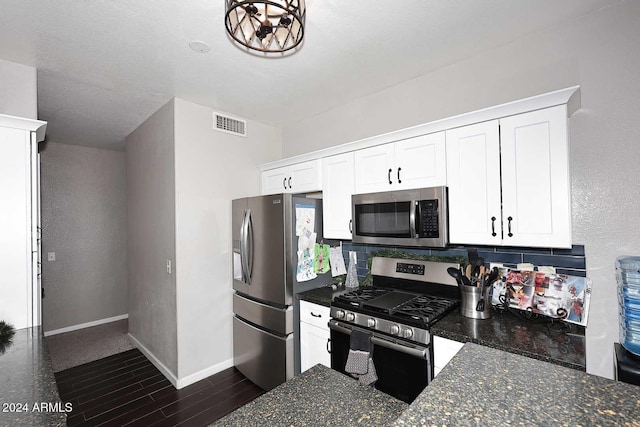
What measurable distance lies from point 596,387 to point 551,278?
4.37 feet

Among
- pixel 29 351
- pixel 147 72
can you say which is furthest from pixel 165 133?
pixel 29 351

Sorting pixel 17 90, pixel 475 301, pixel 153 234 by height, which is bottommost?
pixel 475 301

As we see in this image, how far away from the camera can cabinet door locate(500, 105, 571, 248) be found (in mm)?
1632

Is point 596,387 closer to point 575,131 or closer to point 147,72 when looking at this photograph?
point 575,131

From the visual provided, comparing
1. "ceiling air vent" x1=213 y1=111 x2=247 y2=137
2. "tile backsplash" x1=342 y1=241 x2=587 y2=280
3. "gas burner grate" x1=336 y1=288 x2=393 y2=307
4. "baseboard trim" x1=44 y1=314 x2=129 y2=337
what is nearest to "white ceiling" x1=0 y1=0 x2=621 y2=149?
"ceiling air vent" x1=213 y1=111 x2=247 y2=137

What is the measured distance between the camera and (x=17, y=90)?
2.17m

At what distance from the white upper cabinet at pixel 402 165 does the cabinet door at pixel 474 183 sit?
0.08m

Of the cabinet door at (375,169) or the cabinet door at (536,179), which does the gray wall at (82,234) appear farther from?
the cabinet door at (536,179)

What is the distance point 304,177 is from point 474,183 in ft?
5.06

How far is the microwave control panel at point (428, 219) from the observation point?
2082mm

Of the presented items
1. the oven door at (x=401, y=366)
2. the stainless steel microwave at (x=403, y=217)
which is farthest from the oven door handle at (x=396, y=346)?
the stainless steel microwave at (x=403, y=217)

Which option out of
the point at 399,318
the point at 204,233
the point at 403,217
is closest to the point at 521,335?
the point at 399,318

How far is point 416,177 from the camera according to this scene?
2197 mm

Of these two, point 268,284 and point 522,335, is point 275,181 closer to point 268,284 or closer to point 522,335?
point 268,284
